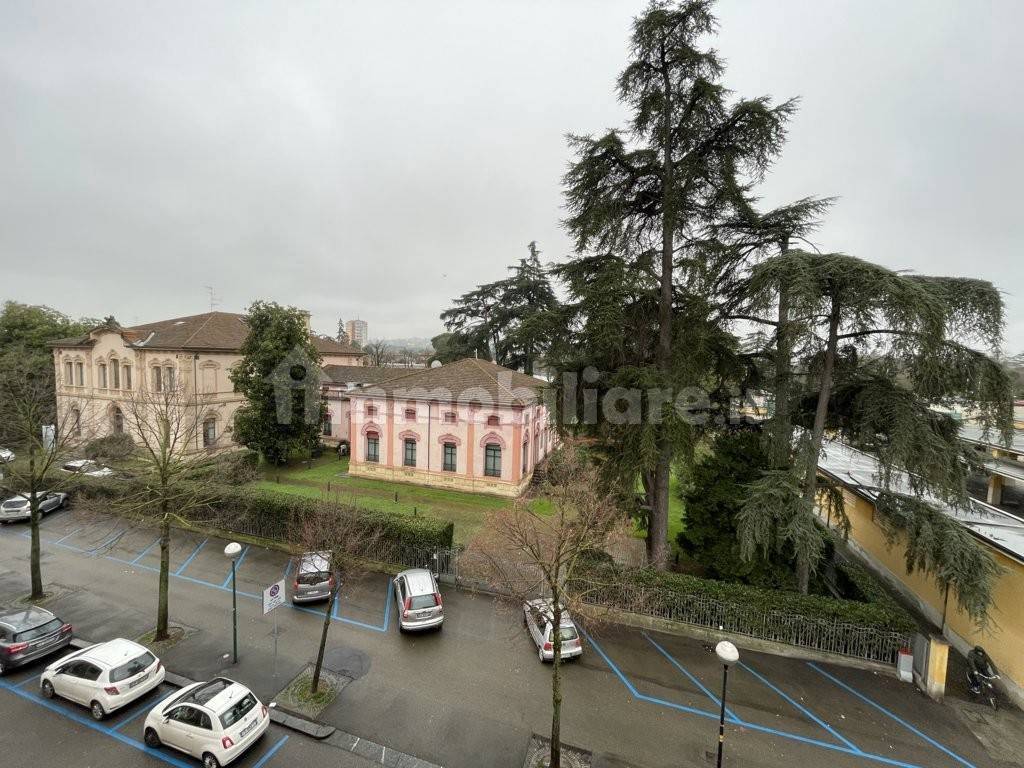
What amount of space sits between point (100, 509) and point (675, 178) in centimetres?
2222

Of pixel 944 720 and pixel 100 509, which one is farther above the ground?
pixel 100 509

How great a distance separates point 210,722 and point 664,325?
15955 millimetres

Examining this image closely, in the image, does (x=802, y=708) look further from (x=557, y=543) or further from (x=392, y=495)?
(x=392, y=495)

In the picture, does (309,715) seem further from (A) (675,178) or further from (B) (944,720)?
(A) (675,178)

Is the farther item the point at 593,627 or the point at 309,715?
the point at 593,627

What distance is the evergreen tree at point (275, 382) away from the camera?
96.1ft

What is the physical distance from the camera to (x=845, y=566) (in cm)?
1659

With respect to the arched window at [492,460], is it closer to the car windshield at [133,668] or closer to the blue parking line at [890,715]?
the blue parking line at [890,715]

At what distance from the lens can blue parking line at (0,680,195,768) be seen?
9039mm

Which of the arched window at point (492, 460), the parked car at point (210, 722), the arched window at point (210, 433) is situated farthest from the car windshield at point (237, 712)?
the arched window at point (210, 433)

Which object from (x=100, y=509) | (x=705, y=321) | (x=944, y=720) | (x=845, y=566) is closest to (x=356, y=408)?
(x=100, y=509)

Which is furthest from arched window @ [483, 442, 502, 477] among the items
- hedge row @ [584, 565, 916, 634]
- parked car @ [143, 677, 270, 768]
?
parked car @ [143, 677, 270, 768]

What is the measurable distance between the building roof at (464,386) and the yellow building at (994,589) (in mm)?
17001

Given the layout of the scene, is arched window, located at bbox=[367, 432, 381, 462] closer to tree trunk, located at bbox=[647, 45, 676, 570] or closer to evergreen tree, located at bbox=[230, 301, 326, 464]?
evergreen tree, located at bbox=[230, 301, 326, 464]
